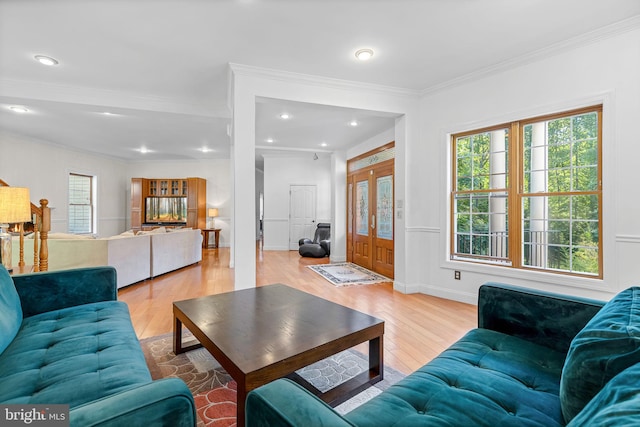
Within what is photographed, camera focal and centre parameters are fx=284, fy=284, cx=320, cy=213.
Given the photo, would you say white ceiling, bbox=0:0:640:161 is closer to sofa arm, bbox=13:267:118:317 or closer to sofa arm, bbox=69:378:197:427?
sofa arm, bbox=13:267:118:317

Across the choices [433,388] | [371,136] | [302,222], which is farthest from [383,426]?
[302,222]

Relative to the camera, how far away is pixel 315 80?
3.40 metres

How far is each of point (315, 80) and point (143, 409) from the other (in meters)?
3.42

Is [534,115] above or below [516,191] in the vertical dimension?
above

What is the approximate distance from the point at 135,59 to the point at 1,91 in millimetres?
2034

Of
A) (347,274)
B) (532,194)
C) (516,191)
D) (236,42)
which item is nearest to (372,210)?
(347,274)

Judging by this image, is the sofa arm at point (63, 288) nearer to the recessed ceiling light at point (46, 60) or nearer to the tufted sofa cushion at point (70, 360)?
the tufted sofa cushion at point (70, 360)

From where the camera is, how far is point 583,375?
799 mm

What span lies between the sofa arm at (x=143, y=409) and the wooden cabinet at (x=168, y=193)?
320 inches

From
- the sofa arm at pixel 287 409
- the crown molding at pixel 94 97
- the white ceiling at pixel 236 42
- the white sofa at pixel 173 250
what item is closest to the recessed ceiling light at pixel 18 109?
the white ceiling at pixel 236 42

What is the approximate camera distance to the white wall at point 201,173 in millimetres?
8750

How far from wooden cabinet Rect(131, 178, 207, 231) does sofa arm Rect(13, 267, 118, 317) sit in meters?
6.55

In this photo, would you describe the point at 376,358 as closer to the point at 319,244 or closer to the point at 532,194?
the point at 532,194

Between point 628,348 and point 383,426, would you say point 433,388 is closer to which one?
point 383,426
